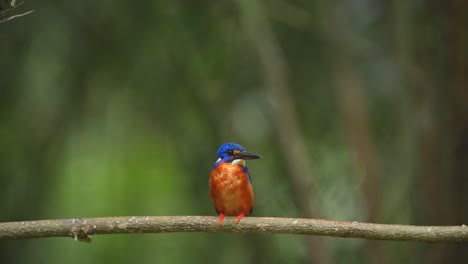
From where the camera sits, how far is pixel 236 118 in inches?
275

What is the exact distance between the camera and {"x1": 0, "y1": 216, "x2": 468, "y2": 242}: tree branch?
3.00m

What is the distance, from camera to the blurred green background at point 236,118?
5785mm

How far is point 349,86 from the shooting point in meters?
5.94

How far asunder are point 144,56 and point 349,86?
6.77ft

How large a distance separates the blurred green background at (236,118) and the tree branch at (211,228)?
263cm

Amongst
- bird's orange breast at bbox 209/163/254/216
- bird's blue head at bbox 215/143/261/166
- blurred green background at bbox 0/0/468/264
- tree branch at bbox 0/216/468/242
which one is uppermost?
blurred green background at bbox 0/0/468/264

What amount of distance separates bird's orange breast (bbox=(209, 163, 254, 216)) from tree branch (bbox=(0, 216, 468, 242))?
80 cm

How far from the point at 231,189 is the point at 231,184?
0.12ft

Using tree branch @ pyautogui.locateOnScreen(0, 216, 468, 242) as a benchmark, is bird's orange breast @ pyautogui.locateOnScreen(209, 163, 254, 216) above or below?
above

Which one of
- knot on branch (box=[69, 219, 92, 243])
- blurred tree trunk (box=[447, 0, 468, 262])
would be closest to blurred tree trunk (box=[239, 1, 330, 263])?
blurred tree trunk (box=[447, 0, 468, 262])

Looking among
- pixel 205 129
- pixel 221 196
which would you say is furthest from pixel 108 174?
pixel 221 196

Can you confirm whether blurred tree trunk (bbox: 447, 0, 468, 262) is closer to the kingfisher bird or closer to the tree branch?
the kingfisher bird

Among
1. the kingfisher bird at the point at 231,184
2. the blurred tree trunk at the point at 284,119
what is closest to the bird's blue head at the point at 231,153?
the kingfisher bird at the point at 231,184

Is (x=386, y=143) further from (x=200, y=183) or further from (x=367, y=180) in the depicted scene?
(x=200, y=183)
